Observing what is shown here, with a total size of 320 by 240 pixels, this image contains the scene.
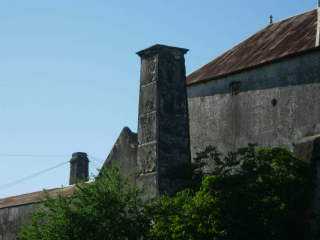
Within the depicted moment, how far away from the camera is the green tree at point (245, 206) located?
39.4 feet

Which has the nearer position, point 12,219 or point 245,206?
point 245,206

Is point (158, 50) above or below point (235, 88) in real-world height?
above

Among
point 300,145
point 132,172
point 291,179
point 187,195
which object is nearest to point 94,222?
point 187,195

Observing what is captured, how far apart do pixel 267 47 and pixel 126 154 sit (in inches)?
255

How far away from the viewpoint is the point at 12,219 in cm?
2331

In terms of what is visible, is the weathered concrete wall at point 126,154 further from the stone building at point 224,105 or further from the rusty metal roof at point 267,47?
the rusty metal roof at point 267,47

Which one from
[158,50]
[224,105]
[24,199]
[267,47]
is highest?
[267,47]

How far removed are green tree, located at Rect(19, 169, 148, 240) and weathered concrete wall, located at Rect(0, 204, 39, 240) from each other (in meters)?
9.55

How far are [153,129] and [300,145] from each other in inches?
140

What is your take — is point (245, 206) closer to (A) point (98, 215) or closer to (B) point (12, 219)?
(A) point (98, 215)

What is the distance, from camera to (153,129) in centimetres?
1465

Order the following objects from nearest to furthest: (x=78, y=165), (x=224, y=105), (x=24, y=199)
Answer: (x=224, y=105) → (x=24, y=199) → (x=78, y=165)

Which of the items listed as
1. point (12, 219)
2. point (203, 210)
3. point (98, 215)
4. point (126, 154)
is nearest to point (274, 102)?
point (126, 154)

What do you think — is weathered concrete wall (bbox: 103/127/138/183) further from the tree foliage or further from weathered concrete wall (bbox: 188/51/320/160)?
weathered concrete wall (bbox: 188/51/320/160)
